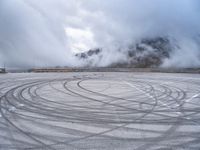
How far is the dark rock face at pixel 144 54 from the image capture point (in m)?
33.0

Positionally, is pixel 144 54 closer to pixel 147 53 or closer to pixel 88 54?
pixel 147 53

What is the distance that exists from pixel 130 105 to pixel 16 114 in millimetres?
4079

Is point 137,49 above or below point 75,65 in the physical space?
above

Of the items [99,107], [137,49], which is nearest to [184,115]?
[99,107]

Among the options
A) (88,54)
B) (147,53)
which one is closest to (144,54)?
(147,53)

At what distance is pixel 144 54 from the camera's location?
3369 cm

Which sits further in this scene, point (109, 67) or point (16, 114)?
point (109, 67)

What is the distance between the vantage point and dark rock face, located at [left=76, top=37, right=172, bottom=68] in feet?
108

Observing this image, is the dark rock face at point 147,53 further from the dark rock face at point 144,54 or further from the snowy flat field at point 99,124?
the snowy flat field at point 99,124

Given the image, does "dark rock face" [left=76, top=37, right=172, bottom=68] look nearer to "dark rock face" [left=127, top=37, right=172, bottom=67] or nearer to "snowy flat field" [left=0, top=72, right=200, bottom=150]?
"dark rock face" [left=127, top=37, right=172, bottom=67]

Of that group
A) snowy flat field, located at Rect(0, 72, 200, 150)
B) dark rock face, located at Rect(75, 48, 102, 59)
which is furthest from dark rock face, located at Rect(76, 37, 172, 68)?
snowy flat field, located at Rect(0, 72, 200, 150)

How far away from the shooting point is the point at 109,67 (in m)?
32.0

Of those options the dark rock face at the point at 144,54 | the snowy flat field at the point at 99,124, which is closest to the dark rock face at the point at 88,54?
the dark rock face at the point at 144,54

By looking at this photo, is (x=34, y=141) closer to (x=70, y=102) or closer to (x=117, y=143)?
(x=117, y=143)
